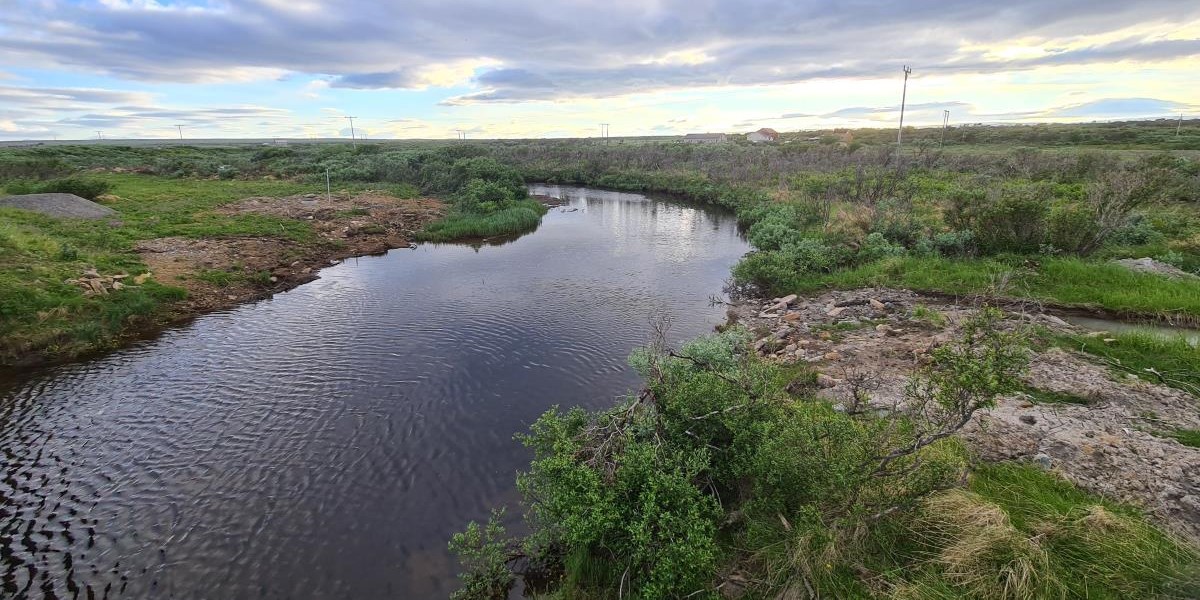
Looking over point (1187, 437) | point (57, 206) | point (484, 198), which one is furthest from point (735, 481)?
point (57, 206)

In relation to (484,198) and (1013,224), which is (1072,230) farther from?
(484,198)

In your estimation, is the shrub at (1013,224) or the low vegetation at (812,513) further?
the shrub at (1013,224)

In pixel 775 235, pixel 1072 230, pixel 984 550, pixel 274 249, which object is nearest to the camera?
pixel 984 550

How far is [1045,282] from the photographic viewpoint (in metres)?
14.0

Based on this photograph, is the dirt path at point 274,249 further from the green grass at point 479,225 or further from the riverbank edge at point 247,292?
the green grass at point 479,225

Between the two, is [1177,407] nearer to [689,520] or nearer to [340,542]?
[689,520]

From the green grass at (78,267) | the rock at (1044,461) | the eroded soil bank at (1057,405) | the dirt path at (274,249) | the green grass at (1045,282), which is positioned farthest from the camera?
the dirt path at (274,249)

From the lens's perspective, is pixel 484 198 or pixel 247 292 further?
pixel 484 198

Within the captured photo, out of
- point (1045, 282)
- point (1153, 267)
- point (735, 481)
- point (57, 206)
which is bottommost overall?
point (735, 481)

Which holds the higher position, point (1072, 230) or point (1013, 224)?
point (1013, 224)

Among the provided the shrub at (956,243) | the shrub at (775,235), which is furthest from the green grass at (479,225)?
the shrub at (956,243)

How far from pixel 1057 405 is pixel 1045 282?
25.8 ft

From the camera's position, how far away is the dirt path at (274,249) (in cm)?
1805

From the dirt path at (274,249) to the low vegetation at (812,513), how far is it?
16.1 meters
